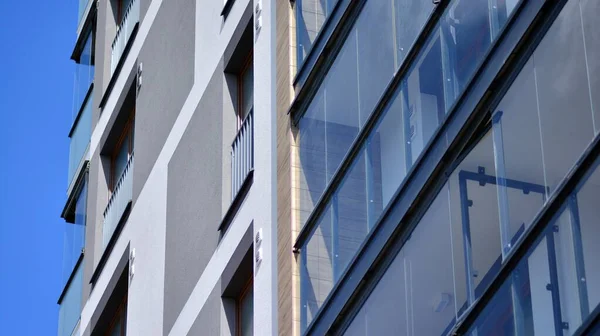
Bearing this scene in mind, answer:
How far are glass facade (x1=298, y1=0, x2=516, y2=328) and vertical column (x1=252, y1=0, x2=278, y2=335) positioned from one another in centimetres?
86

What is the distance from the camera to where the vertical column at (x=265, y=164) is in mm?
16359

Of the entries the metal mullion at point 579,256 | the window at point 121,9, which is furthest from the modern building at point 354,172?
the window at point 121,9

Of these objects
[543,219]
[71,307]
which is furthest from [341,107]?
[71,307]

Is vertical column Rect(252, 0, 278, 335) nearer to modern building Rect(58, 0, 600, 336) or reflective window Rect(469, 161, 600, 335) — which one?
modern building Rect(58, 0, 600, 336)

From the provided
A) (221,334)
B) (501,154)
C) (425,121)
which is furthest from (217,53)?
(501,154)

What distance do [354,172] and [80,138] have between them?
1539cm

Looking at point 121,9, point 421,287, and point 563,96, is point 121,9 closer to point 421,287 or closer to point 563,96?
point 421,287

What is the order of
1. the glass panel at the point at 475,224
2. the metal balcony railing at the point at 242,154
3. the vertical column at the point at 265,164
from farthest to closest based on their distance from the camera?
1. the metal balcony railing at the point at 242,154
2. the vertical column at the point at 265,164
3. the glass panel at the point at 475,224

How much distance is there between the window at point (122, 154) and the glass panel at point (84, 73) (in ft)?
9.13

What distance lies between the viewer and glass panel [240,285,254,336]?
1791 centimetres

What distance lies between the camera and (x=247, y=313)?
59.5 feet

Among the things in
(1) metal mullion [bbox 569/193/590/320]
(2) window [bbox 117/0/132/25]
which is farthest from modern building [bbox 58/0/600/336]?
(2) window [bbox 117/0/132/25]

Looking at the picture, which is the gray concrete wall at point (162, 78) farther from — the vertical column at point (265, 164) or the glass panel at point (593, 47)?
the glass panel at point (593, 47)

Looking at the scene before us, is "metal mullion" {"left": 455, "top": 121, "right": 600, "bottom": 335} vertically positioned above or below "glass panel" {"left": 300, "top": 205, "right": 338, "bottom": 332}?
below
